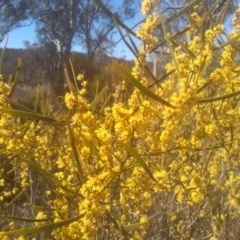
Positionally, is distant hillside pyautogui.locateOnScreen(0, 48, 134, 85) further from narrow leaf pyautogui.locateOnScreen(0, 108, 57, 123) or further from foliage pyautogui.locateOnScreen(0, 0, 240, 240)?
narrow leaf pyautogui.locateOnScreen(0, 108, 57, 123)

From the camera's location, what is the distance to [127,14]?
50.6ft

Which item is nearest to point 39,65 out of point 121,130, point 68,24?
point 68,24

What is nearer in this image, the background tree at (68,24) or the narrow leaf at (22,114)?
the narrow leaf at (22,114)

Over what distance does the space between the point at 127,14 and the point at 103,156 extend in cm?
1493

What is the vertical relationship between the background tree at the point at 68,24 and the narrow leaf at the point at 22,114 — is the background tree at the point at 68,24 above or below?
above

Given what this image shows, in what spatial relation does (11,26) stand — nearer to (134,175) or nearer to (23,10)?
(23,10)

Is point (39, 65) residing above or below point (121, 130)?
above

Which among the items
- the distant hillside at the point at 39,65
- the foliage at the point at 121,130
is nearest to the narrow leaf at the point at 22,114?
the foliage at the point at 121,130

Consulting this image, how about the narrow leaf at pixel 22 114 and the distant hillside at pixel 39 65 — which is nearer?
the narrow leaf at pixel 22 114

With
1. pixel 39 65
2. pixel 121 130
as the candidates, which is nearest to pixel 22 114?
pixel 121 130

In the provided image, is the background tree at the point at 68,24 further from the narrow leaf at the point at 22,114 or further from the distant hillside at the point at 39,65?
the narrow leaf at the point at 22,114

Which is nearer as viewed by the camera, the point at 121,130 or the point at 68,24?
the point at 121,130

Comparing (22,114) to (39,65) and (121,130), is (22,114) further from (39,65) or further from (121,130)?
(39,65)

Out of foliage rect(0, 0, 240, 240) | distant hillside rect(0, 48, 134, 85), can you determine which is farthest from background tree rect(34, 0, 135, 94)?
foliage rect(0, 0, 240, 240)
